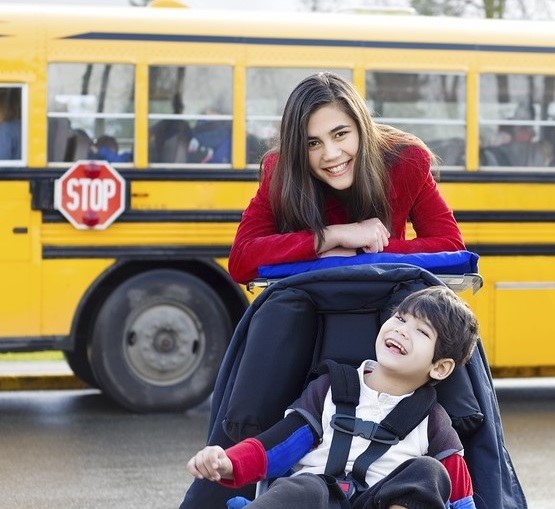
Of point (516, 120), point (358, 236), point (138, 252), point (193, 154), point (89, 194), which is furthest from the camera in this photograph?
A: point (516, 120)

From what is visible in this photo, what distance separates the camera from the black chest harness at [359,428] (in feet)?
12.1

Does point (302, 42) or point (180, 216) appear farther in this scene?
point (302, 42)

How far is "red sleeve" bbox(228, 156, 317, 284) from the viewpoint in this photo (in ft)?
13.9

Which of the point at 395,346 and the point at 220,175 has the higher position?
the point at 220,175

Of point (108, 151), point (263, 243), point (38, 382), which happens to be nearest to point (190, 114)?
point (108, 151)

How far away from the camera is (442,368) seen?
381cm

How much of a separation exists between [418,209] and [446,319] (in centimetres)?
73

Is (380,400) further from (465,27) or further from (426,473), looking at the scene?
(465,27)

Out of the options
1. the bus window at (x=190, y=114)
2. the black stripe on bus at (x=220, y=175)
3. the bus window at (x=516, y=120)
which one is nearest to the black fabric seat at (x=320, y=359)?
the black stripe on bus at (x=220, y=175)

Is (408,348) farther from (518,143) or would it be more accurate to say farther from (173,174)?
(518,143)

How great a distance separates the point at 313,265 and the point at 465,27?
254 inches

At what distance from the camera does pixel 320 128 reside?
4180 millimetres

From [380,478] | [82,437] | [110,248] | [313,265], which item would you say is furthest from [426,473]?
[110,248]

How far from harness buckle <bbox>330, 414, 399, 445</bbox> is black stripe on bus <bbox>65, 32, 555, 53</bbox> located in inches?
253
